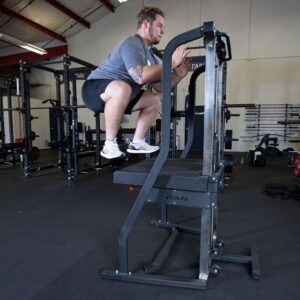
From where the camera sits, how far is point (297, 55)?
7.23 metres

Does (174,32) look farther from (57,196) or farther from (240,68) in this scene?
(57,196)

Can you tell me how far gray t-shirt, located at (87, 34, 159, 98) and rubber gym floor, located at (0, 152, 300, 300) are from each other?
1098mm

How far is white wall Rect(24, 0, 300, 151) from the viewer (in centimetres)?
727

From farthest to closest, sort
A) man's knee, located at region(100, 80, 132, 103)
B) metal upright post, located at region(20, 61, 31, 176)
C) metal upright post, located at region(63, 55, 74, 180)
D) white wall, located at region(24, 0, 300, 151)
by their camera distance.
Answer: white wall, located at region(24, 0, 300, 151) < metal upright post, located at region(20, 61, 31, 176) < metal upright post, located at region(63, 55, 74, 180) < man's knee, located at region(100, 80, 132, 103)

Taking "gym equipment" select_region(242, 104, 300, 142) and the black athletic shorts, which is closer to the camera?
the black athletic shorts

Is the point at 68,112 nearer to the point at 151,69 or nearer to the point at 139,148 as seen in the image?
the point at 139,148

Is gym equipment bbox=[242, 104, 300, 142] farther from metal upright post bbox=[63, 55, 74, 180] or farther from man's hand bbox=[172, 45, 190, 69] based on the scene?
man's hand bbox=[172, 45, 190, 69]

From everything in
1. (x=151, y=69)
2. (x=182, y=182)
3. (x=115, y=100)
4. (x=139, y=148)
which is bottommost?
(x=182, y=182)

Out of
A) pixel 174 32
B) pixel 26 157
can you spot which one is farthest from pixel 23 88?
pixel 174 32

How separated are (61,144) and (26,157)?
32.0 inches

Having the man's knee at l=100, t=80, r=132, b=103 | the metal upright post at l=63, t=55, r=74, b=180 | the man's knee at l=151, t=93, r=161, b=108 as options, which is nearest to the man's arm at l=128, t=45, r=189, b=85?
the man's knee at l=100, t=80, r=132, b=103

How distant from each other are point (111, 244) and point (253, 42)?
7526 millimetres

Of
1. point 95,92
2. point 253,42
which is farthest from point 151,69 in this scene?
point 253,42

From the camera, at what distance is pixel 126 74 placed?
1557mm
